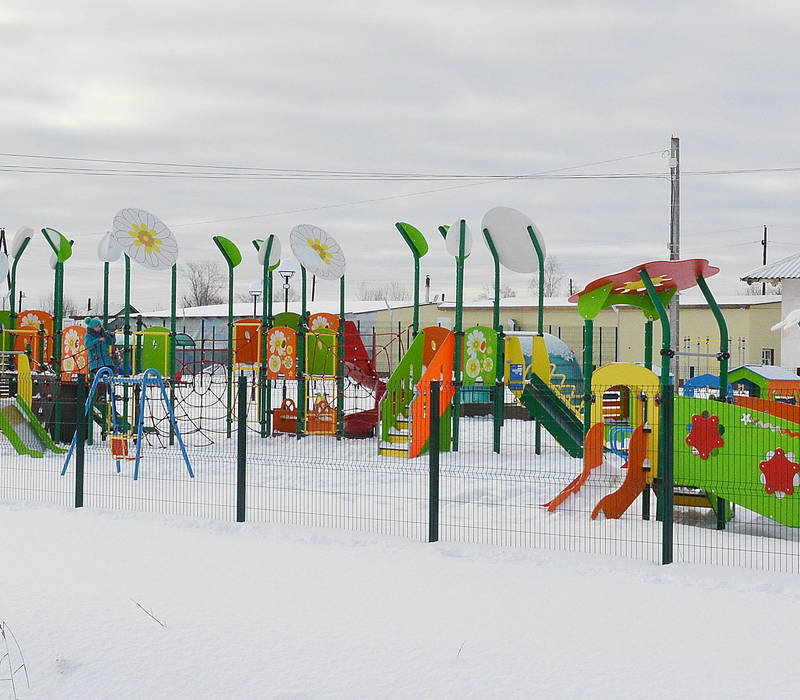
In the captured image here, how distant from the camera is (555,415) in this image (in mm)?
14867

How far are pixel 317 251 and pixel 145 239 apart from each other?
10.2 feet

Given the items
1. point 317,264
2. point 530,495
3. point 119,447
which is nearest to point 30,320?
point 317,264

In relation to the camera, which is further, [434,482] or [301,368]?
[301,368]

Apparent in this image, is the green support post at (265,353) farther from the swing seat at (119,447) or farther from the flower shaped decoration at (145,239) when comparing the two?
the swing seat at (119,447)

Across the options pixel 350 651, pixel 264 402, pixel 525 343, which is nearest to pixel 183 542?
pixel 350 651

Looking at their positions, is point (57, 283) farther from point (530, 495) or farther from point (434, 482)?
point (434, 482)

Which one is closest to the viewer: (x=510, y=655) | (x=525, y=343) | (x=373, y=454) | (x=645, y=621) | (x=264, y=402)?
(x=510, y=655)

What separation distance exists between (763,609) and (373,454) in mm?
9630

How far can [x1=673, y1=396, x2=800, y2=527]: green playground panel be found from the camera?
334 inches

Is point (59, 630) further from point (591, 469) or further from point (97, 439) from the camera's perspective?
point (97, 439)

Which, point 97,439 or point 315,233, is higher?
point 315,233

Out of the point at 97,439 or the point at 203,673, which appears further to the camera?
the point at 97,439

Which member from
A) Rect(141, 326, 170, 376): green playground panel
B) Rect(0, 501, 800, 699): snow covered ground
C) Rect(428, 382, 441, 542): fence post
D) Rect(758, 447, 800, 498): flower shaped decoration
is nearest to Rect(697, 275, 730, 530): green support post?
Answer: Rect(758, 447, 800, 498): flower shaped decoration

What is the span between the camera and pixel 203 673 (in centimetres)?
502
